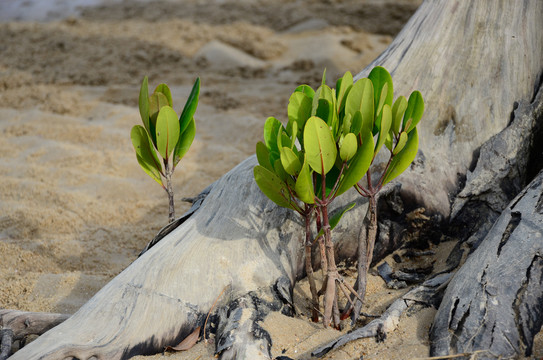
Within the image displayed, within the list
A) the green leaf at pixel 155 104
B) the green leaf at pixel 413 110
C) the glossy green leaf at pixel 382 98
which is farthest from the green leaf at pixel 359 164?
the green leaf at pixel 155 104

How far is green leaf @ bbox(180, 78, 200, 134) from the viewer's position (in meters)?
2.08

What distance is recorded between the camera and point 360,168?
1717 millimetres

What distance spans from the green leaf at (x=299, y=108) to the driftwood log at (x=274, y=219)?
45 centimetres

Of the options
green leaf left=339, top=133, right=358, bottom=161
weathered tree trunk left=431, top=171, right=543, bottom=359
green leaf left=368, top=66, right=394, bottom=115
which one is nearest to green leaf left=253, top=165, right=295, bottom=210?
green leaf left=339, top=133, right=358, bottom=161

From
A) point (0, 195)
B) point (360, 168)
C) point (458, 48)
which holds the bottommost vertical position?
point (0, 195)

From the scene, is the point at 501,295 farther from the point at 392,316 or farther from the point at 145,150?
the point at 145,150

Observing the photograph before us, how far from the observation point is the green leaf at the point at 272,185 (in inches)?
68.0

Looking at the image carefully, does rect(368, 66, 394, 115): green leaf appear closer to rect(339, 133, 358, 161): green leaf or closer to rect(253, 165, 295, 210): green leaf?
rect(339, 133, 358, 161): green leaf

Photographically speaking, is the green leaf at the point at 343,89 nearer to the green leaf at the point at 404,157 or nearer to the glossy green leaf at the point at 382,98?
the glossy green leaf at the point at 382,98

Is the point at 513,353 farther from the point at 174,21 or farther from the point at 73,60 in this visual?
the point at 174,21

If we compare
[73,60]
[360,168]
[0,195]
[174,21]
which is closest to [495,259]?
[360,168]

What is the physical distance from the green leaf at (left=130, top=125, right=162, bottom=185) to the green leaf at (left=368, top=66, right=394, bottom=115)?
897 millimetres

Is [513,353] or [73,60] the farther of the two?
[73,60]

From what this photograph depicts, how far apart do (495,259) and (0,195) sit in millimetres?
2941
